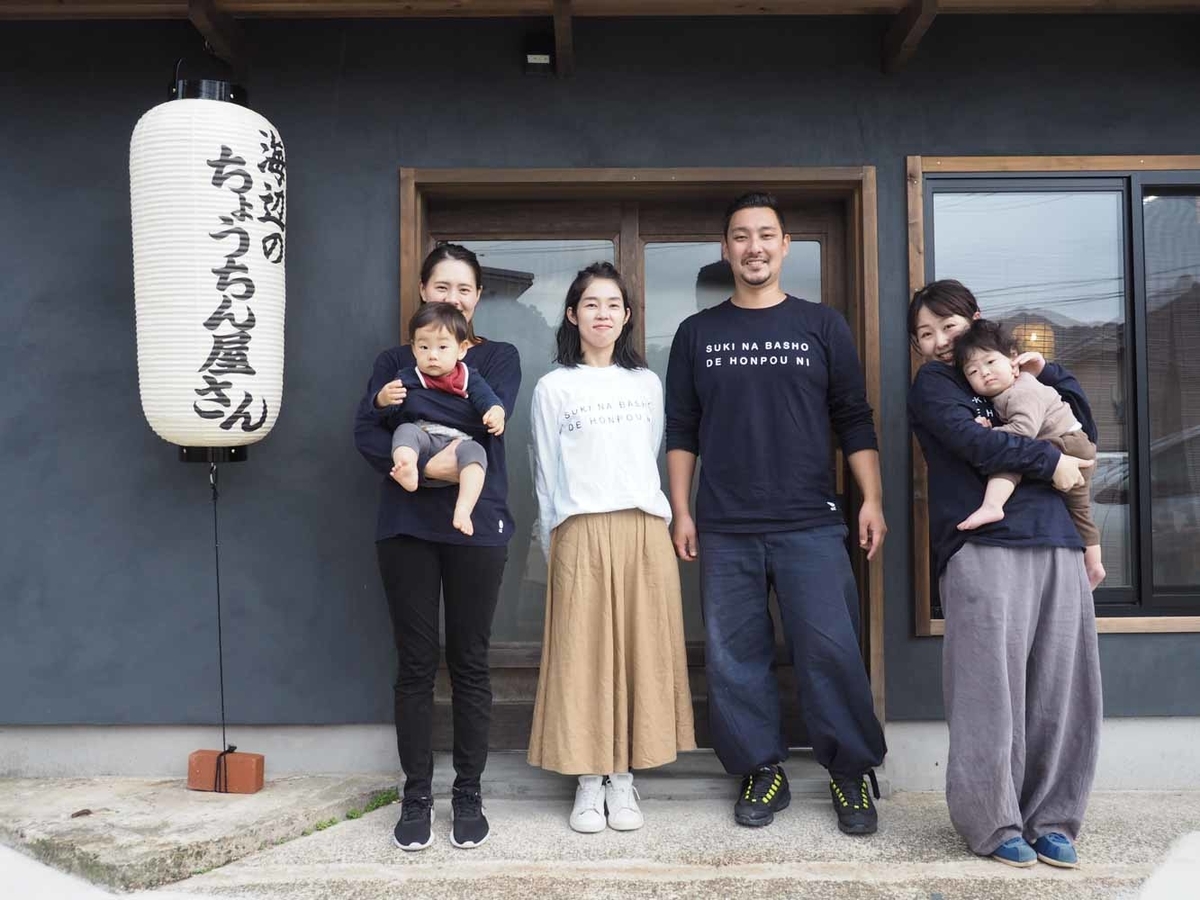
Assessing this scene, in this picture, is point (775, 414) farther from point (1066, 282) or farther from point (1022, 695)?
point (1066, 282)

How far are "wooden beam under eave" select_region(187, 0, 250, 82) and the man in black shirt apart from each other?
186 cm

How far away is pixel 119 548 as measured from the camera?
329 centimetres

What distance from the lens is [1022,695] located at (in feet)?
8.37

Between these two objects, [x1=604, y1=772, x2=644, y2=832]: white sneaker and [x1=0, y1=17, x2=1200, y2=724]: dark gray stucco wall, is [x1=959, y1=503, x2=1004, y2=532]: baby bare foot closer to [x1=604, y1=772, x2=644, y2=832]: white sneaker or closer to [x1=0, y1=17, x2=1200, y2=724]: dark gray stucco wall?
[x1=0, y1=17, x2=1200, y2=724]: dark gray stucco wall

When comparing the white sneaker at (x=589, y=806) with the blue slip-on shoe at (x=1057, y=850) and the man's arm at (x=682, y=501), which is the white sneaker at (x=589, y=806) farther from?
the blue slip-on shoe at (x=1057, y=850)

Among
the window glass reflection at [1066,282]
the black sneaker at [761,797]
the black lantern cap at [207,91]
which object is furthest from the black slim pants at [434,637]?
the window glass reflection at [1066,282]

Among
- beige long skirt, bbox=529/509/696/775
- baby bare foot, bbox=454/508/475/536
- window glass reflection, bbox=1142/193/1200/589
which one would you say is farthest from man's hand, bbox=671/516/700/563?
window glass reflection, bbox=1142/193/1200/589

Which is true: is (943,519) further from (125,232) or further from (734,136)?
(125,232)

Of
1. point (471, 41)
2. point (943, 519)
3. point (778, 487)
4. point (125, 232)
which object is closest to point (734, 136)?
point (471, 41)

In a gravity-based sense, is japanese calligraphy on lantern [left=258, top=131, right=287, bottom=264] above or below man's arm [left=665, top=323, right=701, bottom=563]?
above

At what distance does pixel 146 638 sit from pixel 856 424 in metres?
2.62

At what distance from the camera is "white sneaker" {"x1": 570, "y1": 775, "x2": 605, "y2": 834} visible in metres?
2.81

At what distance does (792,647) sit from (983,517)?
72cm

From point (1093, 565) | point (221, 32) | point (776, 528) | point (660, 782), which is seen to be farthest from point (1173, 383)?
point (221, 32)
